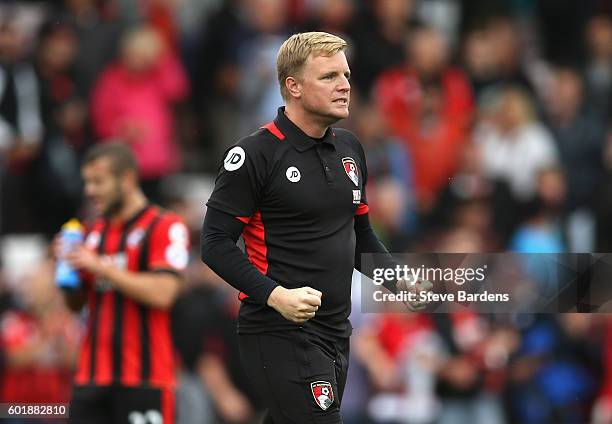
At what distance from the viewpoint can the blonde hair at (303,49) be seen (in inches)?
224

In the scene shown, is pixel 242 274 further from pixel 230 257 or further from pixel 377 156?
pixel 377 156

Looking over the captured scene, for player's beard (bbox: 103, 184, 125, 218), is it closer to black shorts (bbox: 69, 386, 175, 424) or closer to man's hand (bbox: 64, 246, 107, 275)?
man's hand (bbox: 64, 246, 107, 275)

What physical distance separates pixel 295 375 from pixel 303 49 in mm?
1469

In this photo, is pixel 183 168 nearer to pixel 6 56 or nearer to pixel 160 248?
pixel 6 56

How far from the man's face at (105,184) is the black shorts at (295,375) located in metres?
2.32

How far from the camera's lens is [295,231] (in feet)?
18.7

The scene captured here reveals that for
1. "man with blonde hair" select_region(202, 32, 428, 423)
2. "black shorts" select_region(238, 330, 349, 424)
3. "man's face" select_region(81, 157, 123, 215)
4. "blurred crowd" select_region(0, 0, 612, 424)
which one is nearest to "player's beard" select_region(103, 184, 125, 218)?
"man's face" select_region(81, 157, 123, 215)

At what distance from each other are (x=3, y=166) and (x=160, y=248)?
4.49 metres

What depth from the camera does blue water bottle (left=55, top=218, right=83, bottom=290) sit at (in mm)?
7488

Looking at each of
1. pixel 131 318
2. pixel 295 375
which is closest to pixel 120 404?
pixel 131 318

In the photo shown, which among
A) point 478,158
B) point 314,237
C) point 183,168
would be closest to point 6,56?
point 183,168

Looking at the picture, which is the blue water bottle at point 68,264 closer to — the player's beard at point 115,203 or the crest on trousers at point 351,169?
the player's beard at point 115,203

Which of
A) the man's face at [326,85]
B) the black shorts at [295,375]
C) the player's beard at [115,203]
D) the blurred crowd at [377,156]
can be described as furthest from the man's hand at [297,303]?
the blurred crowd at [377,156]

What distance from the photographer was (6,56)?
11.6 metres
